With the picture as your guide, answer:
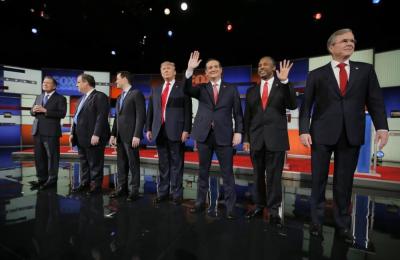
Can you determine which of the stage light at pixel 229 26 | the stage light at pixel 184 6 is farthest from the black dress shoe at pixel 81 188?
the stage light at pixel 229 26

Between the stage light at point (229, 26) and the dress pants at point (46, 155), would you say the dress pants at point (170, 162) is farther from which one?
the stage light at point (229, 26)

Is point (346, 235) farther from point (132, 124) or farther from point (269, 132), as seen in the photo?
point (132, 124)

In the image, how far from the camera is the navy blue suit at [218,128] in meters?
2.36

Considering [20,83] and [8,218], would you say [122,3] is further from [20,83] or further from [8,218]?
[8,218]

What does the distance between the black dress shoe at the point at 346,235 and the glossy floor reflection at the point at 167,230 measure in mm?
49

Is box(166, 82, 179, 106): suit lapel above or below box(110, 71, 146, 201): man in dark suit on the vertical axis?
above

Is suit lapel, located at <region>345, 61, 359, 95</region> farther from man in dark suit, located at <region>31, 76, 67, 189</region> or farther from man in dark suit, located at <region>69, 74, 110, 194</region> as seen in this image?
man in dark suit, located at <region>31, 76, 67, 189</region>

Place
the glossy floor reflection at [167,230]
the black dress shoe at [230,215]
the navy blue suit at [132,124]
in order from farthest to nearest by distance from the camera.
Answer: the navy blue suit at [132,124], the black dress shoe at [230,215], the glossy floor reflection at [167,230]

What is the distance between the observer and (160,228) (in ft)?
6.68

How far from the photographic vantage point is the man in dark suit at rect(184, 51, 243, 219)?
7.71 feet

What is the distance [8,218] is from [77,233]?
84 centimetres

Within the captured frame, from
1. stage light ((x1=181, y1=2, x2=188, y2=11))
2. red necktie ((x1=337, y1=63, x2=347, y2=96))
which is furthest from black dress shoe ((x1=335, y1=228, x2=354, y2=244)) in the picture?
stage light ((x1=181, y1=2, x2=188, y2=11))

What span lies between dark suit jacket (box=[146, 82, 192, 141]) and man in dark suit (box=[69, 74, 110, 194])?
0.78 m

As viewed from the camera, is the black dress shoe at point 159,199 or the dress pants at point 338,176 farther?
the black dress shoe at point 159,199
